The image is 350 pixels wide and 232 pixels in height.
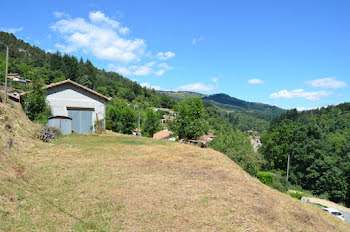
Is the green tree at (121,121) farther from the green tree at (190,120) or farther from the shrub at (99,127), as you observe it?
the shrub at (99,127)

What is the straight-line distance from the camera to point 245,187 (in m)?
9.74

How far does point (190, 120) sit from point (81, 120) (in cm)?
1269

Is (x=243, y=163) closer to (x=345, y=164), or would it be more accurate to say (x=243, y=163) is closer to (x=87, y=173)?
(x=87, y=173)

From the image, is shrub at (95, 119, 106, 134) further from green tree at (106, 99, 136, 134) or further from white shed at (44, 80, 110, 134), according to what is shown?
green tree at (106, 99, 136, 134)

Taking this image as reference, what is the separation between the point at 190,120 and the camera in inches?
1142

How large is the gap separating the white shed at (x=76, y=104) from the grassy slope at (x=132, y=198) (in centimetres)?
1071

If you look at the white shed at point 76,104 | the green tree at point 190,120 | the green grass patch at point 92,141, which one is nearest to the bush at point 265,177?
the green tree at point 190,120

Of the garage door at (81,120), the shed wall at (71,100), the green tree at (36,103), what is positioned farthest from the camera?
the garage door at (81,120)

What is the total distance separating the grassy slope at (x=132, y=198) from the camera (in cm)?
611

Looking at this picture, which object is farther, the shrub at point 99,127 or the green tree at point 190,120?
the green tree at point 190,120

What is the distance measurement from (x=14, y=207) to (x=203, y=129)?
23435 mm

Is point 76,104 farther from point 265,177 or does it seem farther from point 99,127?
point 265,177

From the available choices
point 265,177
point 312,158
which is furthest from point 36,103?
point 312,158

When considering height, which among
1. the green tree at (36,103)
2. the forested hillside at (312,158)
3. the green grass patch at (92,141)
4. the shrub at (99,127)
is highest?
the green tree at (36,103)
